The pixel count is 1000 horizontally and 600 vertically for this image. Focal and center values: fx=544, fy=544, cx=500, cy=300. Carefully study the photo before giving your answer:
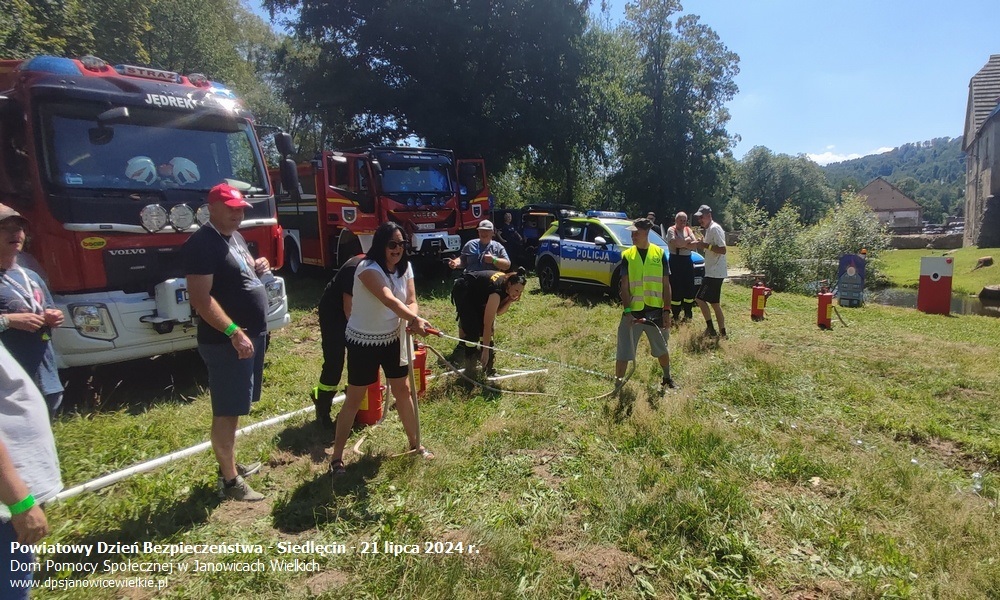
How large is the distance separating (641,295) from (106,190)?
5.10 m

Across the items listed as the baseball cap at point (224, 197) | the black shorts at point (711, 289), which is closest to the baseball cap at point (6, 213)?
the baseball cap at point (224, 197)

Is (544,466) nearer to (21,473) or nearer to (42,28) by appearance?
(21,473)

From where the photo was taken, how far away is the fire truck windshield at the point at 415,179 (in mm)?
11688

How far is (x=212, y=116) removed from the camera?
5.92m

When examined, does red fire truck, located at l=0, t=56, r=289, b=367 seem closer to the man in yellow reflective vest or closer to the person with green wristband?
the person with green wristband

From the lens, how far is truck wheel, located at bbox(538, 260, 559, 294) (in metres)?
11.8

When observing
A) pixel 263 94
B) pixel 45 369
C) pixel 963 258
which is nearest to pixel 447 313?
pixel 45 369

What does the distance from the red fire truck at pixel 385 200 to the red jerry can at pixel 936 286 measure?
31.5ft

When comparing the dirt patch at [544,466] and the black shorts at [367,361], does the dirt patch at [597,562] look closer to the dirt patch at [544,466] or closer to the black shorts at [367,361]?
the dirt patch at [544,466]

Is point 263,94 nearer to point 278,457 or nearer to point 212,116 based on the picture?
point 212,116

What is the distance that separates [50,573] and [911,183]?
16416cm

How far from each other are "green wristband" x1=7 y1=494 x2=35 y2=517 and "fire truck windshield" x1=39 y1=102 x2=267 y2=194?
159 inches

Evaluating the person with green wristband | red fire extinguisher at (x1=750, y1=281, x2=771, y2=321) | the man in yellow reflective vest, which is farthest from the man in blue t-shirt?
red fire extinguisher at (x1=750, y1=281, x2=771, y2=321)

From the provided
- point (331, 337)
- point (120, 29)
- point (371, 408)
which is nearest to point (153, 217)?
point (331, 337)
